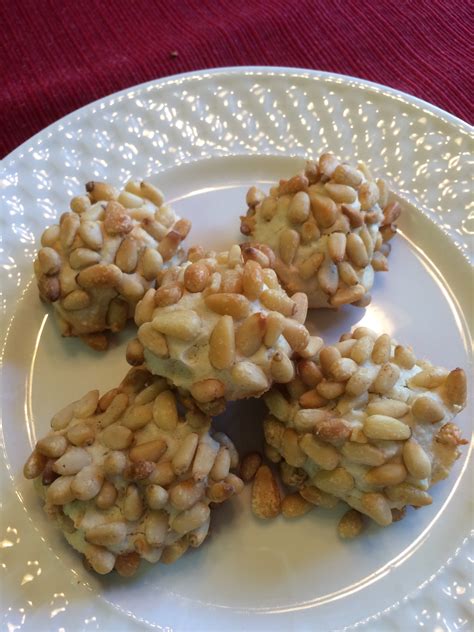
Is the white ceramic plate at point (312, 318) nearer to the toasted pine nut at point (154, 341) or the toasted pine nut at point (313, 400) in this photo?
the toasted pine nut at point (313, 400)

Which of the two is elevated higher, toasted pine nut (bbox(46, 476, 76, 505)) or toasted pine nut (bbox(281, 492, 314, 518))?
toasted pine nut (bbox(281, 492, 314, 518))

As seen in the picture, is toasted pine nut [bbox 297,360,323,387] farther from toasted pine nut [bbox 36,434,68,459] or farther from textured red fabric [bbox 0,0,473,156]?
textured red fabric [bbox 0,0,473,156]

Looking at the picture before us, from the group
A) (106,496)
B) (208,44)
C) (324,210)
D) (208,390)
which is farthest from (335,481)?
(208,44)

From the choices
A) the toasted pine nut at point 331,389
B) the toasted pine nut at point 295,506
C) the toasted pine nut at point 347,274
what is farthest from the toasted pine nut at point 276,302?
the toasted pine nut at point 295,506

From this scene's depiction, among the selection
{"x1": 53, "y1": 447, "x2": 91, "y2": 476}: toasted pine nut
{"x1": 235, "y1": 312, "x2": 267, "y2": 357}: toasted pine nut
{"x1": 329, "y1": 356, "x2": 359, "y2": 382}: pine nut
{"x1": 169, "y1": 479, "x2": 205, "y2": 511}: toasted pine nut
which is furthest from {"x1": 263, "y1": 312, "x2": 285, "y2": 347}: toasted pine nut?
{"x1": 53, "y1": 447, "x2": 91, "y2": 476}: toasted pine nut

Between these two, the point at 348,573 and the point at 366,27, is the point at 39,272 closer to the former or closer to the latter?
the point at 348,573

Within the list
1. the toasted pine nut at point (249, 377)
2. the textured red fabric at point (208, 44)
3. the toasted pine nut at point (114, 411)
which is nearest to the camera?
the toasted pine nut at point (249, 377)

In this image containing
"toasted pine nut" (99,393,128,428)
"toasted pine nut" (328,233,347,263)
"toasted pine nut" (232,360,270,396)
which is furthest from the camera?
"toasted pine nut" (328,233,347,263)
